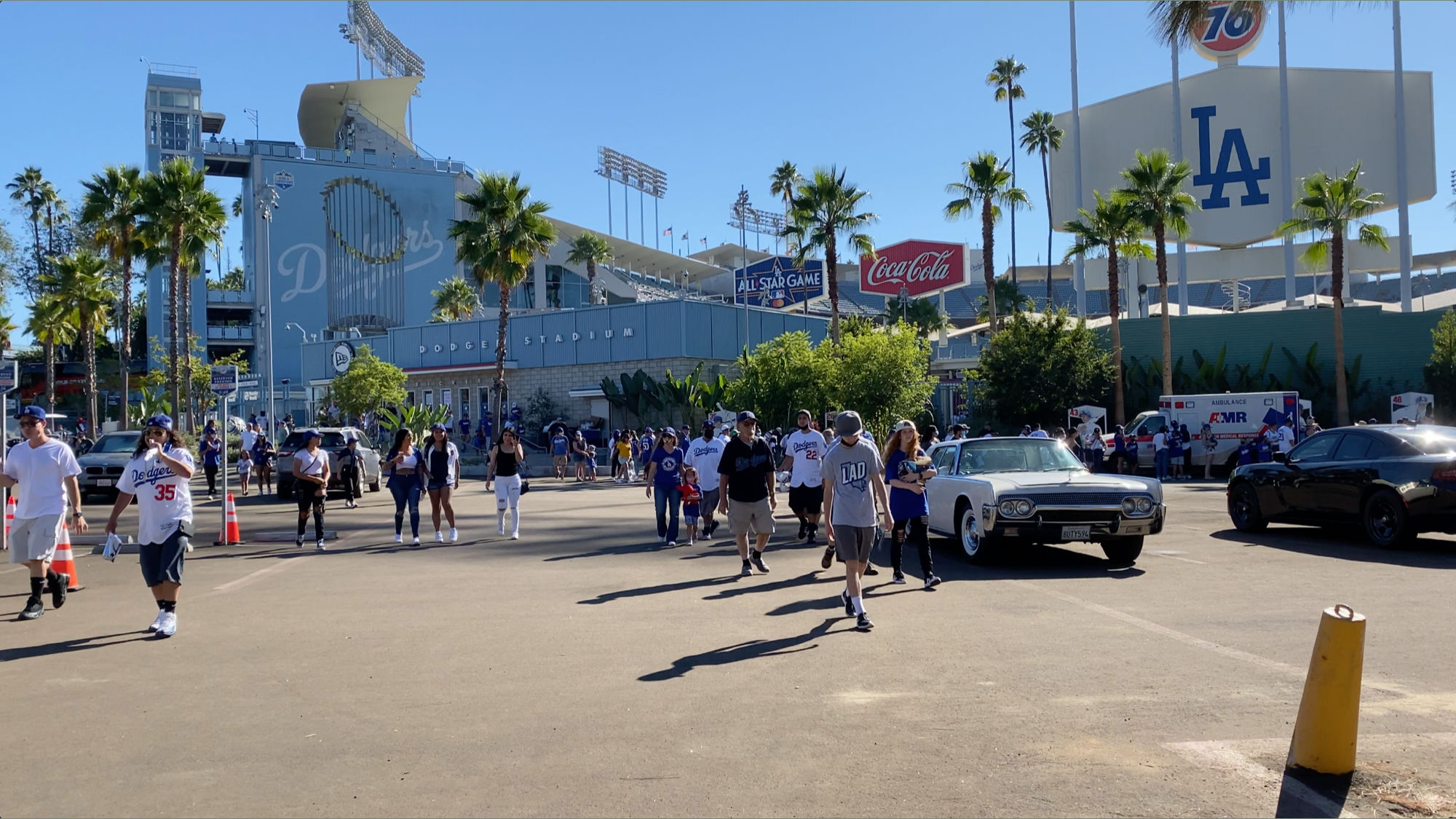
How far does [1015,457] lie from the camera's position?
12.8m

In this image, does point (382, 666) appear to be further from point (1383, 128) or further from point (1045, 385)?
point (1383, 128)

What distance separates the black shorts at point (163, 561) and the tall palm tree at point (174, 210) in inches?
1157

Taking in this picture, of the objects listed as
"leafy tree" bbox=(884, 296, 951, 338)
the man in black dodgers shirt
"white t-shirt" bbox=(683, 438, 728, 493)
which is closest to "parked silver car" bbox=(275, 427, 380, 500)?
"white t-shirt" bbox=(683, 438, 728, 493)

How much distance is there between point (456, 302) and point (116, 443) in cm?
4416

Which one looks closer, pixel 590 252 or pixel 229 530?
pixel 229 530

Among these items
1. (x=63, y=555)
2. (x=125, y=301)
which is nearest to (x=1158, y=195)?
(x=63, y=555)

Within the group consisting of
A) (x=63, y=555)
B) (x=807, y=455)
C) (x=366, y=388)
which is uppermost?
(x=366, y=388)

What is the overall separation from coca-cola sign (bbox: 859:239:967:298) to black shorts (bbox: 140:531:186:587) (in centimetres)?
4273

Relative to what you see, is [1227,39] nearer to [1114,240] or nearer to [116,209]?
[1114,240]

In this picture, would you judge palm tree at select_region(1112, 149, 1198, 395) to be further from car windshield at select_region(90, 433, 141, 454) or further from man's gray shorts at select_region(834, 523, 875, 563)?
man's gray shorts at select_region(834, 523, 875, 563)

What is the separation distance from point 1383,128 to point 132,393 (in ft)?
277

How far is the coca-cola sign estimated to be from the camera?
49.9 m

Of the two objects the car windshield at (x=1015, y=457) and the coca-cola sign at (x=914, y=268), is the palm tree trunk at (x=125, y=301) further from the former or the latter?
the car windshield at (x=1015, y=457)

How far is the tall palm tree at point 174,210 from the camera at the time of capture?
1369 inches
